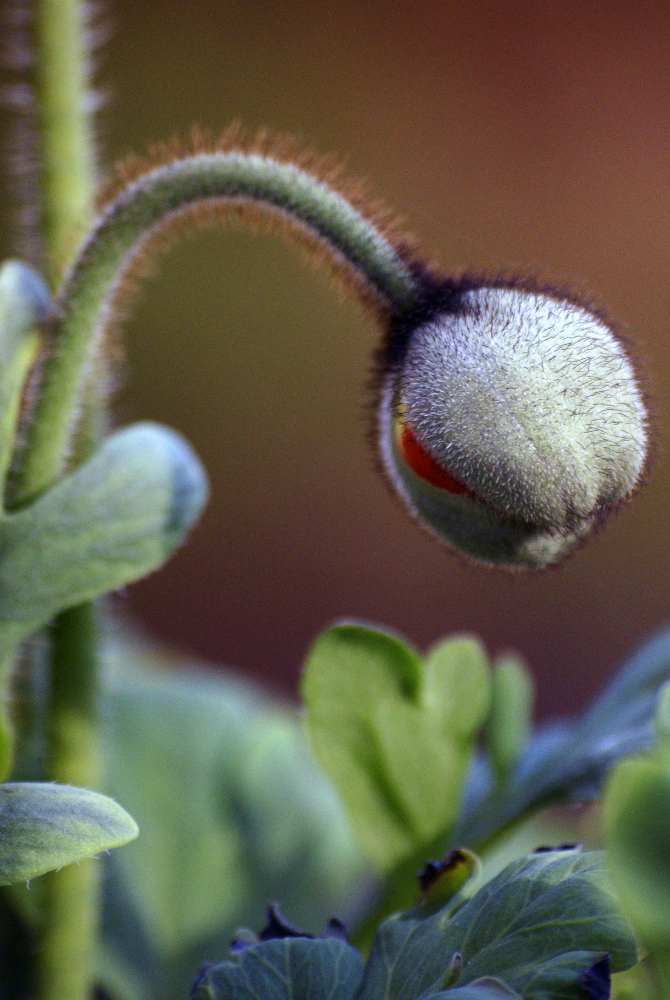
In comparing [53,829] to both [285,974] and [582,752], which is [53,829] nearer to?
[285,974]

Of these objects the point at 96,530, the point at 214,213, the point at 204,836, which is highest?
the point at 214,213

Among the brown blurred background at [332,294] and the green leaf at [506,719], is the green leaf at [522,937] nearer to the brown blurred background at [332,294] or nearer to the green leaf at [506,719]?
the green leaf at [506,719]

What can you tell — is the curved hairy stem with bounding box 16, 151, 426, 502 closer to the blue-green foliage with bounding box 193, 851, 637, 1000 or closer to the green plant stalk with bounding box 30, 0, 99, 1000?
the green plant stalk with bounding box 30, 0, 99, 1000

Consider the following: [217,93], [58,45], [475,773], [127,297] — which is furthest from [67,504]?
[217,93]

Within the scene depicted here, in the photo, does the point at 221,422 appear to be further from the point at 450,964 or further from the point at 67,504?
the point at 450,964

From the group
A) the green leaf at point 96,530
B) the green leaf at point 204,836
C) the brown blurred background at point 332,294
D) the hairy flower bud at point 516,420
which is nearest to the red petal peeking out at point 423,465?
the hairy flower bud at point 516,420

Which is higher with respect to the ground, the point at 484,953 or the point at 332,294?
the point at 332,294

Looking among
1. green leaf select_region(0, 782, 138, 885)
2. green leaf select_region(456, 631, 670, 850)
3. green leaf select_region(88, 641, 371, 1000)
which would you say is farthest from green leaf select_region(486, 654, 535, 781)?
green leaf select_region(0, 782, 138, 885)

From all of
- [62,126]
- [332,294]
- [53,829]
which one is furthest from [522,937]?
[332,294]
